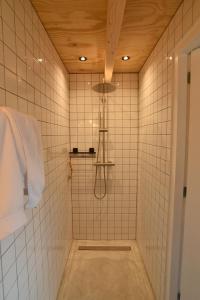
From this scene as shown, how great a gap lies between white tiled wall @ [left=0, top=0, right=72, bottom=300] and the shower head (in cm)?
73

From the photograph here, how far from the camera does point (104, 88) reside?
269 cm

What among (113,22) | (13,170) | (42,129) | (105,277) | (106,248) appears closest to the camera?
(13,170)

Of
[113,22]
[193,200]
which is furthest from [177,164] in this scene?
[113,22]

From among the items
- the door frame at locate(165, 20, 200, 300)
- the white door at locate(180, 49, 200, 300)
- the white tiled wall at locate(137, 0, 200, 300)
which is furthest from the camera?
the white tiled wall at locate(137, 0, 200, 300)

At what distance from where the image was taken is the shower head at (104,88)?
2.68 meters

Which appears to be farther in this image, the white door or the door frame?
the door frame

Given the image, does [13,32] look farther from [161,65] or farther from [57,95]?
[161,65]

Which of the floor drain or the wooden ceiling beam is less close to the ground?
the wooden ceiling beam

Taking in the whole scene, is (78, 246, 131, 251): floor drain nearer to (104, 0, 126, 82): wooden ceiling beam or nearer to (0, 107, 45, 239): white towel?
(0, 107, 45, 239): white towel

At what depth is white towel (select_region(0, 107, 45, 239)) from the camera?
65 centimetres

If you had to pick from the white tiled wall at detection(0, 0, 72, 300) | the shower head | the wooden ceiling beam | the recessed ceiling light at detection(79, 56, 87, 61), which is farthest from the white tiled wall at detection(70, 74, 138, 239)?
the wooden ceiling beam

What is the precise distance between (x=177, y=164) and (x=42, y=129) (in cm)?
109

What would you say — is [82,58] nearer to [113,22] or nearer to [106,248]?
[113,22]

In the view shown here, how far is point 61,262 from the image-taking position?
6.85 ft
